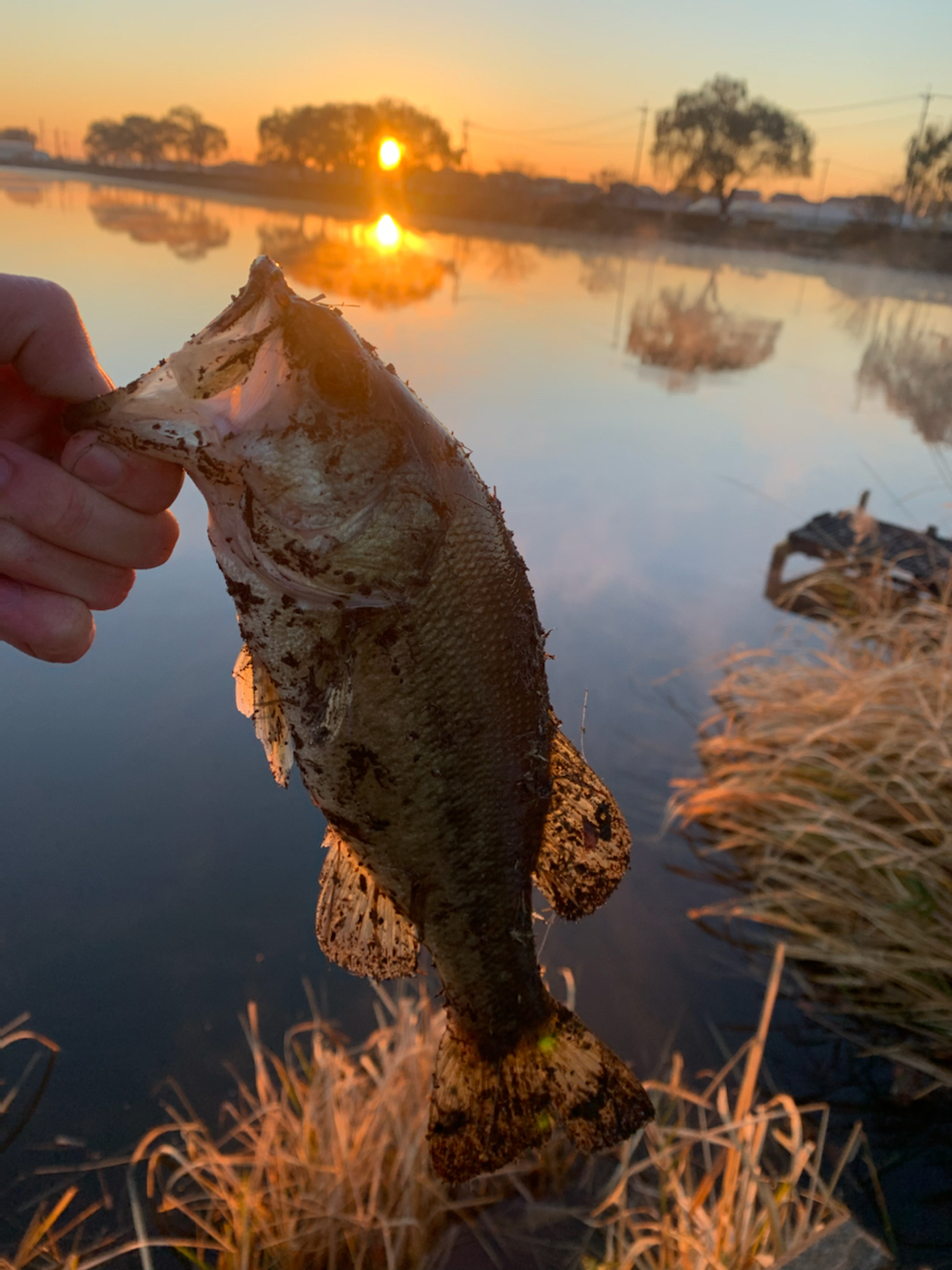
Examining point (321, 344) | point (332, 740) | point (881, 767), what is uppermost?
point (321, 344)

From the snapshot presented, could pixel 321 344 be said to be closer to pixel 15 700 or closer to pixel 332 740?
pixel 332 740

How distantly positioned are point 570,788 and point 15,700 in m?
6.70

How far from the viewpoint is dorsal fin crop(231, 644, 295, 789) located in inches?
70.5

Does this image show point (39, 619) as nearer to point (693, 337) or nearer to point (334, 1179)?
point (334, 1179)

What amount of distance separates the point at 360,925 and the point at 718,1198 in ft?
8.92

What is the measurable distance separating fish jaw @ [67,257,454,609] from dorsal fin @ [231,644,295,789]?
→ 0.25 m

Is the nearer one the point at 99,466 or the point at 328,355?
the point at 328,355

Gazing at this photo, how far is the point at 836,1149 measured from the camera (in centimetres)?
400

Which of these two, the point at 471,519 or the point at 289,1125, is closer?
the point at 471,519

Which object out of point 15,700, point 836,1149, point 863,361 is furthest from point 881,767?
point 863,361

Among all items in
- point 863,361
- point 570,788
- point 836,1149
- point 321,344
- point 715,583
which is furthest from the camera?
point 863,361

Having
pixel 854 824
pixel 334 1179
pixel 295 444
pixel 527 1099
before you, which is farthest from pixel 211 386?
pixel 854 824

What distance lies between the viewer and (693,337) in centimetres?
3403

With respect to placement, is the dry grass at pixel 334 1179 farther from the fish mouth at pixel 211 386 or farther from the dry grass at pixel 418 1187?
the fish mouth at pixel 211 386
